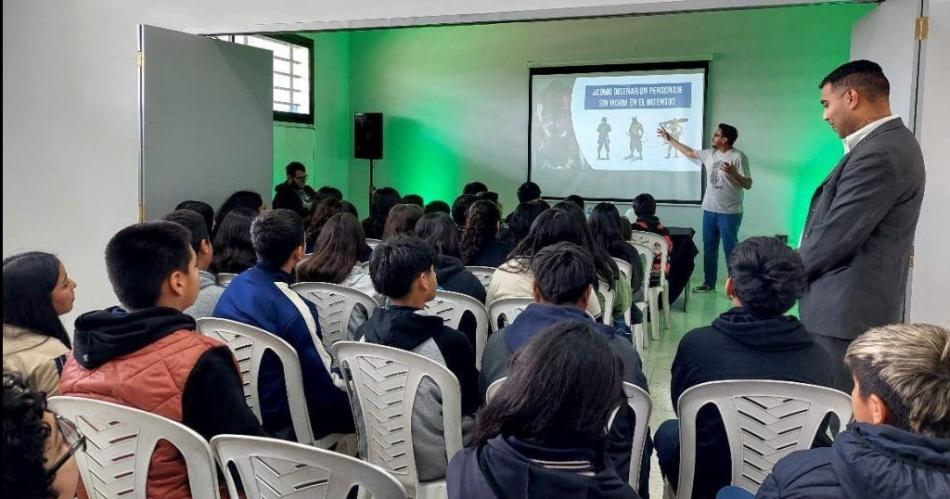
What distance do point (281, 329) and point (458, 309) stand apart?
2.44 ft

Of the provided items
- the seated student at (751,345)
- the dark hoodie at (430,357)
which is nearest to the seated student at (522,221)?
the dark hoodie at (430,357)

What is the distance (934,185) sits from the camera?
3357mm

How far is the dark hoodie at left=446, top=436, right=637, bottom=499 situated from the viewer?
3.98ft

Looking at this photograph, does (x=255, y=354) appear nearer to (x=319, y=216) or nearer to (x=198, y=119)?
(x=319, y=216)

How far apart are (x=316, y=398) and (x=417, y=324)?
56cm

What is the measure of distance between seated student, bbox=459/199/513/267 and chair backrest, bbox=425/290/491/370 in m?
1.08

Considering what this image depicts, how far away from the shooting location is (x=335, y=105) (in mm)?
9164

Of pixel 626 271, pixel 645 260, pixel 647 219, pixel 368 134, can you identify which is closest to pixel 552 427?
pixel 626 271

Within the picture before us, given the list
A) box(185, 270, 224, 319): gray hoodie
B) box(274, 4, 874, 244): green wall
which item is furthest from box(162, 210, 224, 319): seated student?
box(274, 4, 874, 244): green wall

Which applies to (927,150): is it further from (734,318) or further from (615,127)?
(615,127)

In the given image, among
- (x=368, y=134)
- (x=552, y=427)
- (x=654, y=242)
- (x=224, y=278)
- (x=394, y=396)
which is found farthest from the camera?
(x=368, y=134)

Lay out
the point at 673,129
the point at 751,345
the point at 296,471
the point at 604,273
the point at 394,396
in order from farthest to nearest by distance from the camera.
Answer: the point at 673,129 < the point at 604,273 < the point at 394,396 < the point at 751,345 < the point at 296,471

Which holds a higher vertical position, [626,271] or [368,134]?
[368,134]

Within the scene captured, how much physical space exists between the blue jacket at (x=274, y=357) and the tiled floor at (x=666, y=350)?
1.15m
